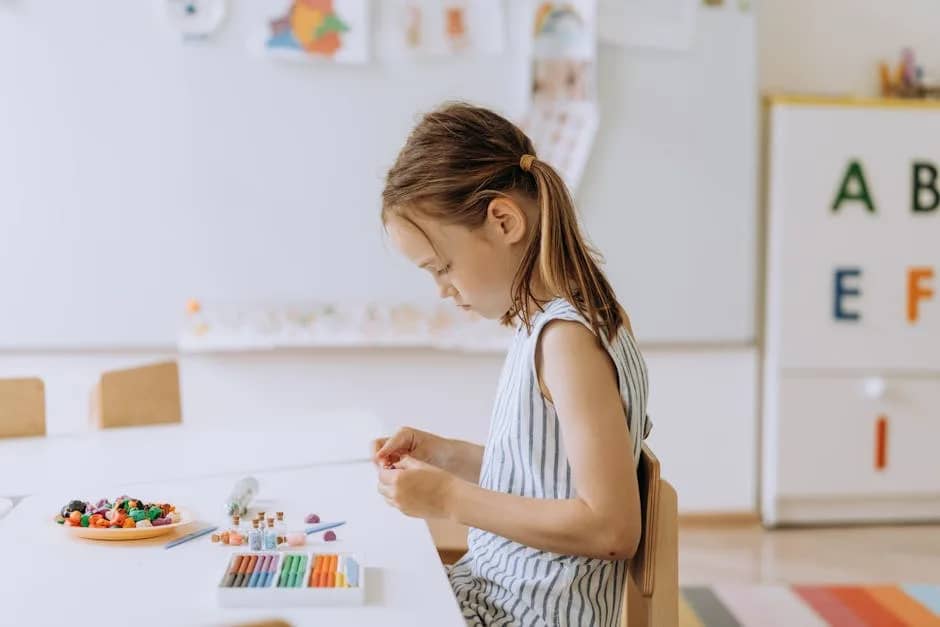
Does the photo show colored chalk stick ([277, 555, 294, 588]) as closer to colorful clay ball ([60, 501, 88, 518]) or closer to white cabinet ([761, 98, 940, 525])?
colorful clay ball ([60, 501, 88, 518])

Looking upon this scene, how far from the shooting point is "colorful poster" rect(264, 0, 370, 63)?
9.24 feet

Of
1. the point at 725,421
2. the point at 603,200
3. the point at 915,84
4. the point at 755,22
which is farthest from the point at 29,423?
the point at 915,84

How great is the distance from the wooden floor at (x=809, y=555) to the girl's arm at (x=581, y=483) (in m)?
1.75

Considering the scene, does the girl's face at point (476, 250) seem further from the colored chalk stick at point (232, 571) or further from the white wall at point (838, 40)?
the white wall at point (838, 40)

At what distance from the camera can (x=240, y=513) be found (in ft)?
4.33

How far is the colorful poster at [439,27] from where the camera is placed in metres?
2.86

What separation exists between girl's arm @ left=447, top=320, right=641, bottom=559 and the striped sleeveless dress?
4 centimetres

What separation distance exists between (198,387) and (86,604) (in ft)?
6.34

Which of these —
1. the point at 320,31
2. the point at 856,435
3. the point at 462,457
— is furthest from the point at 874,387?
the point at 462,457

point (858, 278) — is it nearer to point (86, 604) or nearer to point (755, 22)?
point (755, 22)

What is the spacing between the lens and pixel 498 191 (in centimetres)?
116

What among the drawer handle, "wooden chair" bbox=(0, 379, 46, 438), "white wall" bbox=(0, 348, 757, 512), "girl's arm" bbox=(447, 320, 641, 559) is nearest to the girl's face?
"girl's arm" bbox=(447, 320, 641, 559)

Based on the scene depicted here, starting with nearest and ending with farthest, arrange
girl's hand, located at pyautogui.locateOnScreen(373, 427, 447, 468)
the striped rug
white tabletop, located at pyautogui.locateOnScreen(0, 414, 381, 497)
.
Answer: girl's hand, located at pyautogui.locateOnScreen(373, 427, 447, 468), white tabletop, located at pyautogui.locateOnScreen(0, 414, 381, 497), the striped rug

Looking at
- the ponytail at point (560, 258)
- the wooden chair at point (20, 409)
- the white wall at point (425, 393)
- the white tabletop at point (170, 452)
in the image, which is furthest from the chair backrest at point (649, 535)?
the white wall at point (425, 393)
